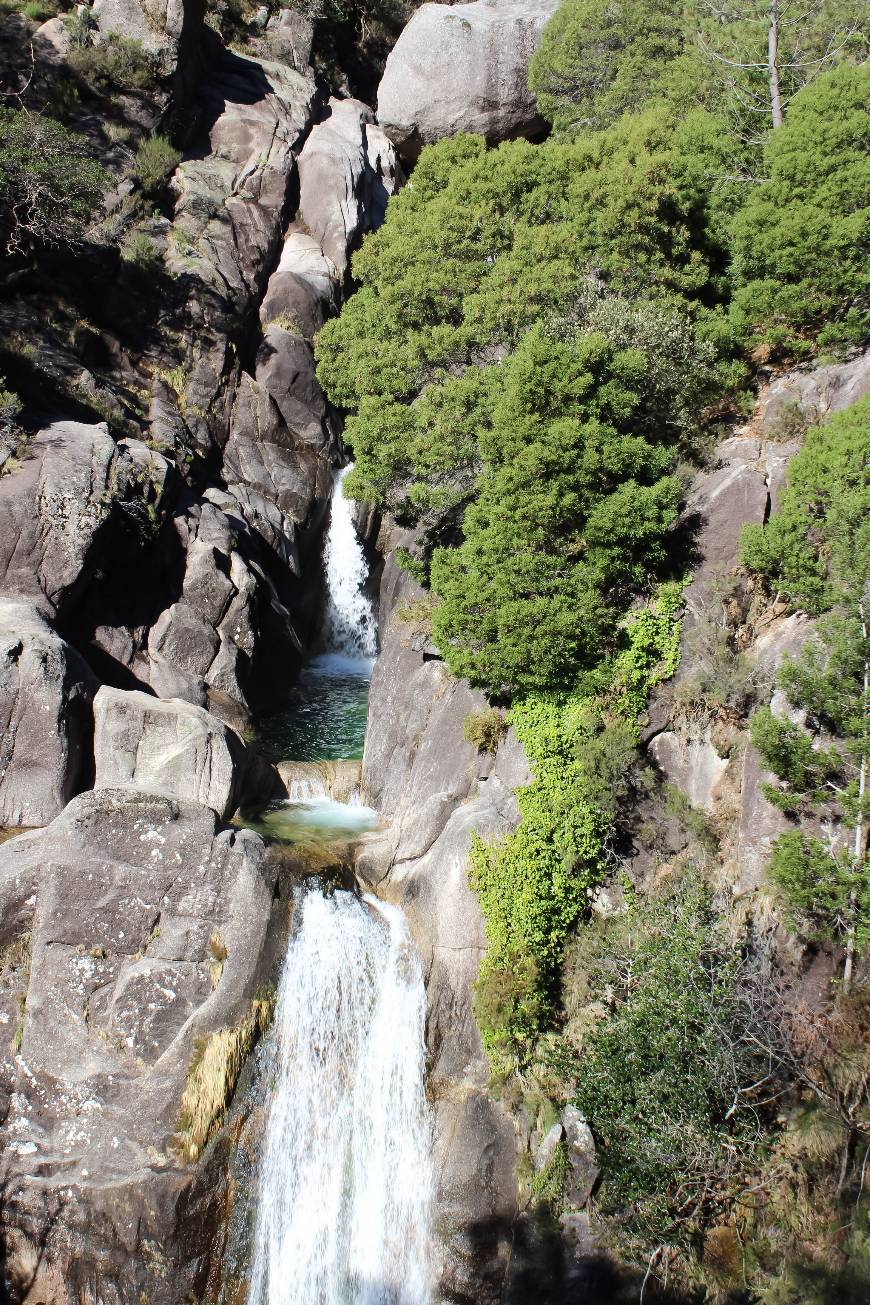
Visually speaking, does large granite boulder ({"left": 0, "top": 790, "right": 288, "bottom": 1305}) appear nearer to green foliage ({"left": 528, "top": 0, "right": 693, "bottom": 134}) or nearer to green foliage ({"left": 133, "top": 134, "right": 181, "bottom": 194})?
green foliage ({"left": 528, "top": 0, "right": 693, "bottom": 134})

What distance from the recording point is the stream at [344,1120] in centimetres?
1014

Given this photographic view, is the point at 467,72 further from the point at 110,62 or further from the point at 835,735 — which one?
the point at 835,735

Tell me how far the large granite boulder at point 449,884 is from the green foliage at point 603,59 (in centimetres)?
1480

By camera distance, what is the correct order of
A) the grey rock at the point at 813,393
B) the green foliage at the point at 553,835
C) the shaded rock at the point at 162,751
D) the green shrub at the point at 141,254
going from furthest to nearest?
1. the green shrub at the point at 141,254
2. the shaded rock at the point at 162,751
3. the grey rock at the point at 813,393
4. the green foliage at the point at 553,835

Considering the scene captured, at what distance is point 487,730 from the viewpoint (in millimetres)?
13266

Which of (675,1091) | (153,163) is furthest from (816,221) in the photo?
(153,163)

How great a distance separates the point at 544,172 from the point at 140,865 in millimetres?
14224

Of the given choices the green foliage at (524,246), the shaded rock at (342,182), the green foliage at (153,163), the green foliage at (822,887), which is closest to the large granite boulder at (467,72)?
the shaded rock at (342,182)

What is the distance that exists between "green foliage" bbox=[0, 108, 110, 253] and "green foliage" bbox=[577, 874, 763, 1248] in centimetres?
2091

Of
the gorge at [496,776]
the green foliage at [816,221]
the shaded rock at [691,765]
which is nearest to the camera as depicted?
the gorge at [496,776]

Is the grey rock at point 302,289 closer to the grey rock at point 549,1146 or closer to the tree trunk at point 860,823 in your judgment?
the tree trunk at point 860,823

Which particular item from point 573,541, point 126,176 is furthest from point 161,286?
point 573,541

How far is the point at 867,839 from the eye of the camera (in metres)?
9.54

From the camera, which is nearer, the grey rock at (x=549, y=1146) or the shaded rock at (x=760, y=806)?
the grey rock at (x=549, y=1146)
